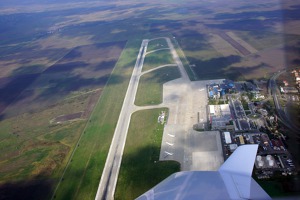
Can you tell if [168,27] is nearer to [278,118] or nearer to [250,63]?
[250,63]

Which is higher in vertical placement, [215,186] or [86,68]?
[215,186]

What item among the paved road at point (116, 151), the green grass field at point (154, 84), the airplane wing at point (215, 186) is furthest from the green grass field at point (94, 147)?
the airplane wing at point (215, 186)

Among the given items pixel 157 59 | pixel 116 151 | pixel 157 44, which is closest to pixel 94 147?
pixel 116 151

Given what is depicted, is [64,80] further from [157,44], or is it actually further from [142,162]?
[142,162]

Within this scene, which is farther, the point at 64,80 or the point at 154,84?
the point at 64,80

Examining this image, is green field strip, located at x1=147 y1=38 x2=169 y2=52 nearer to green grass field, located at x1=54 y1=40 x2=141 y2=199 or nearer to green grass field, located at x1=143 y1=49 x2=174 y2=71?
green grass field, located at x1=143 y1=49 x2=174 y2=71

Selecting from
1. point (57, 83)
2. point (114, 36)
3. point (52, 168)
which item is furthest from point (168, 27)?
point (52, 168)

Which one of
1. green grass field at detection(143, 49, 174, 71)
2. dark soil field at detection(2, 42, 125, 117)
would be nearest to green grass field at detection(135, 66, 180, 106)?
green grass field at detection(143, 49, 174, 71)
